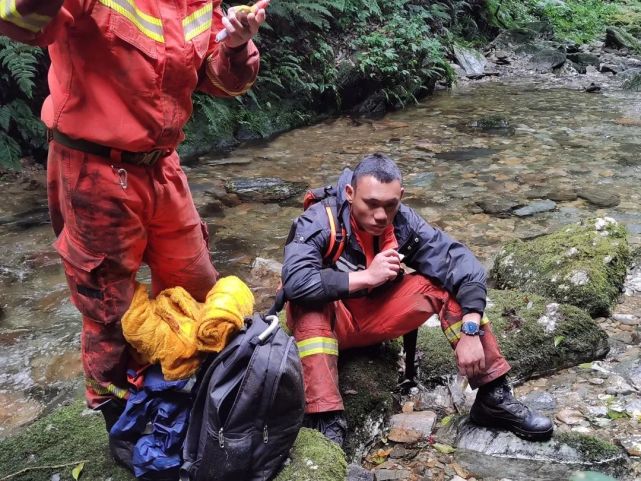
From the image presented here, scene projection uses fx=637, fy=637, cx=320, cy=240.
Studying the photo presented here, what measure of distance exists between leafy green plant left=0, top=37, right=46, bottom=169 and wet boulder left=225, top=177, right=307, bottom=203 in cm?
223

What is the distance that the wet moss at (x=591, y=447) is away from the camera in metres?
2.46

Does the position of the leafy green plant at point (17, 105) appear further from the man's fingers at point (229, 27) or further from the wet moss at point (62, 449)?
the man's fingers at point (229, 27)

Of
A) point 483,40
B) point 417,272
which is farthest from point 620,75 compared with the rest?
point 417,272


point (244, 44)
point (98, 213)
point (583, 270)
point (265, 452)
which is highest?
point (244, 44)

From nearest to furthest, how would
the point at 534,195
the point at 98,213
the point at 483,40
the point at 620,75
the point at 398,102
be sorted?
the point at 98,213, the point at 534,195, the point at 398,102, the point at 620,75, the point at 483,40

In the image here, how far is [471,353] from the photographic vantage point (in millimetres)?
2549

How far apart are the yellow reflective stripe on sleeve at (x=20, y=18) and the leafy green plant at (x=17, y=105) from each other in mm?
5201

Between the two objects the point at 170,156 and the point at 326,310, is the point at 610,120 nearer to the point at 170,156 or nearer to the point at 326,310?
the point at 326,310

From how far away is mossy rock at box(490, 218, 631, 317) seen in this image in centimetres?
375

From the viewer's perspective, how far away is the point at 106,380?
7.14 feet

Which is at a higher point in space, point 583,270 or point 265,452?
point 265,452

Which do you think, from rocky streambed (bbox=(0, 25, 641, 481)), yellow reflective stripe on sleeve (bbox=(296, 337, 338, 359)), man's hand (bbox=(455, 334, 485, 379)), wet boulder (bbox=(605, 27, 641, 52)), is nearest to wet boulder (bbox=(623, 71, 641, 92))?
rocky streambed (bbox=(0, 25, 641, 481))

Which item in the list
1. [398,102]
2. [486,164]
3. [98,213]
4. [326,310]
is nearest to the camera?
[98,213]

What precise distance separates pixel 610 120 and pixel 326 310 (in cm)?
793
